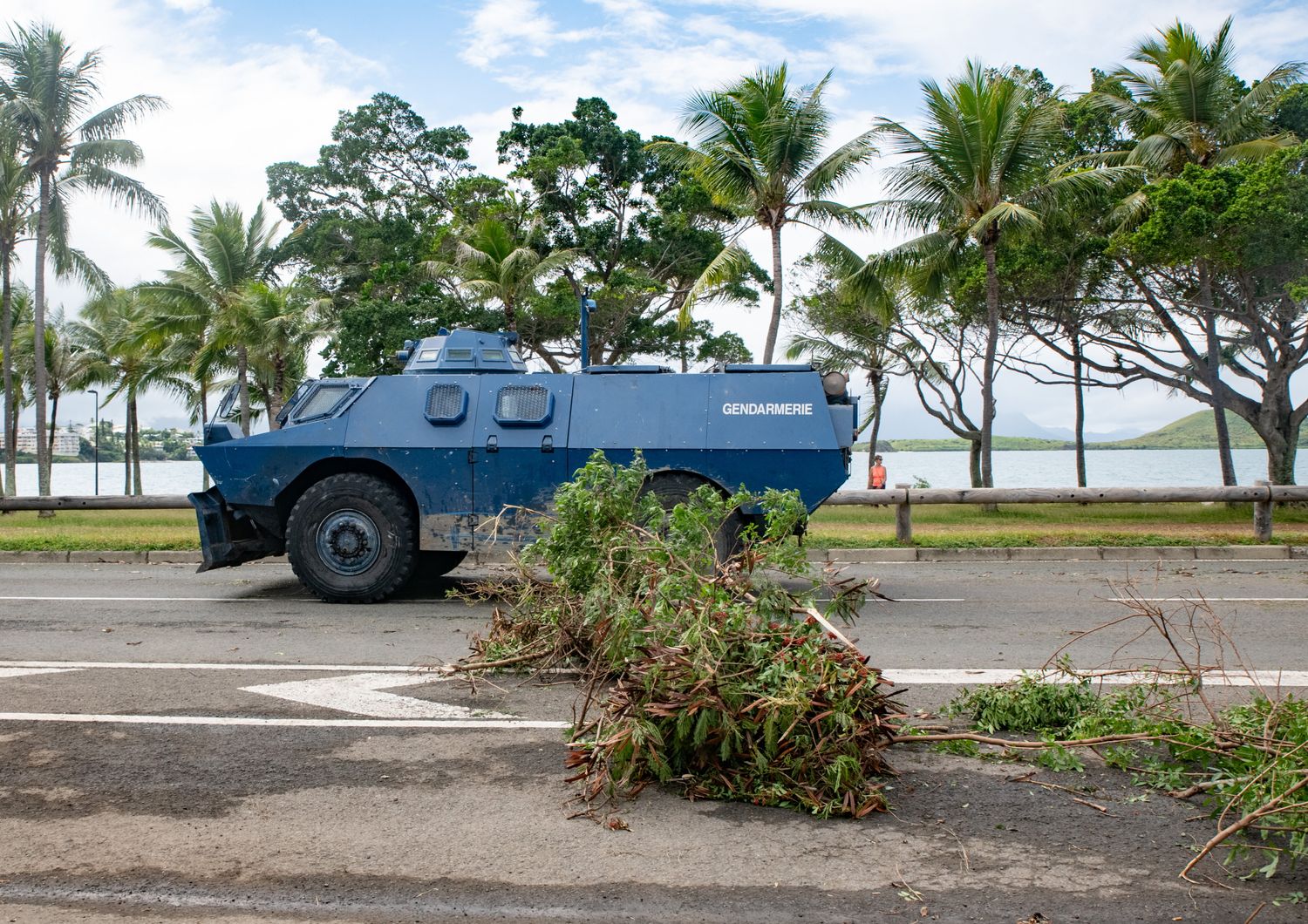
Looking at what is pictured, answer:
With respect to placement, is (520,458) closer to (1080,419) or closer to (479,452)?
(479,452)

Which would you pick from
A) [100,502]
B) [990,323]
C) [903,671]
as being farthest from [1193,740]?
[990,323]

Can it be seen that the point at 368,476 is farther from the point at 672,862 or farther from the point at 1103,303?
the point at 1103,303

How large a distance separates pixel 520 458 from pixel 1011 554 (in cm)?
748

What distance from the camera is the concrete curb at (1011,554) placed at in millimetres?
14656

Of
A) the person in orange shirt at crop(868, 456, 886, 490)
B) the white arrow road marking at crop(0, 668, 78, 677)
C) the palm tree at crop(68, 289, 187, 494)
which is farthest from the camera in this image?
the palm tree at crop(68, 289, 187, 494)

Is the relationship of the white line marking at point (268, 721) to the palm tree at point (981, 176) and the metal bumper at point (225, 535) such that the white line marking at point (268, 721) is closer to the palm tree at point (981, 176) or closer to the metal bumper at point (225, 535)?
the metal bumper at point (225, 535)

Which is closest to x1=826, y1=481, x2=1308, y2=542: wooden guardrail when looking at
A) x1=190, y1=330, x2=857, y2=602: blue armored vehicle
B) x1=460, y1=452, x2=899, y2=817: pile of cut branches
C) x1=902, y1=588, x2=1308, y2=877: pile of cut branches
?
x1=190, y1=330, x2=857, y2=602: blue armored vehicle

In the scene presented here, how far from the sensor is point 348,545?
34.2ft

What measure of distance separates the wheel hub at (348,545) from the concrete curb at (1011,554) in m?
3.92

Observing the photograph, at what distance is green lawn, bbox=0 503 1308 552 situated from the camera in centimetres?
1581

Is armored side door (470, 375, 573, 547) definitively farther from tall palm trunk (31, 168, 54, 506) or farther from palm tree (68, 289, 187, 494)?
palm tree (68, 289, 187, 494)

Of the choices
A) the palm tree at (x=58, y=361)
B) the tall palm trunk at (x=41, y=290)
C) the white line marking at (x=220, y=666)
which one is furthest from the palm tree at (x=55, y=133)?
the white line marking at (x=220, y=666)

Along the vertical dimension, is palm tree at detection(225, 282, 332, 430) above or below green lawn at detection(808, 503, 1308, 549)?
above

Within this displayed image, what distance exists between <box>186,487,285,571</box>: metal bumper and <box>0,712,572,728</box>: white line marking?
4893 mm
